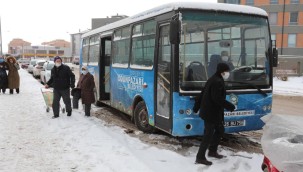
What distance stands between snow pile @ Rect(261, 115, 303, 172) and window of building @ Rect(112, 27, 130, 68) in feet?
17.5

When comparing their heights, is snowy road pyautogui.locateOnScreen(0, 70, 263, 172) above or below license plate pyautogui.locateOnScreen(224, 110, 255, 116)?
below

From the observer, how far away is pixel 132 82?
8688 millimetres

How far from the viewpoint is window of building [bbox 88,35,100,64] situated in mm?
12211

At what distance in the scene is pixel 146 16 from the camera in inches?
314

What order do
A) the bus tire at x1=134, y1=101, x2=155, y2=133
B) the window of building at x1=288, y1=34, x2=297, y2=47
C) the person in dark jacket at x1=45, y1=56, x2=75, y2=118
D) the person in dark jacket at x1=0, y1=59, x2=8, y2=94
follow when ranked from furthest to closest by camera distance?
1. the window of building at x1=288, y1=34, x2=297, y2=47
2. the person in dark jacket at x1=0, y1=59, x2=8, y2=94
3. the person in dark jacket at x1=45, y1=56, x2=75, y2=118
4. the bus tire at x1=134, y1=101, x2=155, y2=133

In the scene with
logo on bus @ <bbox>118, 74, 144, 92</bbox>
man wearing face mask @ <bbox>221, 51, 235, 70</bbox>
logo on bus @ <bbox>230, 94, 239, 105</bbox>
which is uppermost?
man wearing face mask @ <bbox>221, 51, 235, 70</bbox>

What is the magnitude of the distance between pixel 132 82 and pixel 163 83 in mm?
1819

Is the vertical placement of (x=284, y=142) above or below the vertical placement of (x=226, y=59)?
below

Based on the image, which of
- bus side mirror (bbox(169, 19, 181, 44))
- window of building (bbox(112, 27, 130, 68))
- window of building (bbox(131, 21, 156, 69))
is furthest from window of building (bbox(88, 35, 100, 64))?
bus side mirror (bbox(169, 19, 181, 44))

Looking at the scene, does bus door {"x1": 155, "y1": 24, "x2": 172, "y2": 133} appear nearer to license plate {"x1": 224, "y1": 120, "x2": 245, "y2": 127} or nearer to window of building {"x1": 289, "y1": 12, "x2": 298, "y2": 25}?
license plate {"x1": 224, "y1": 120, "x2": 245, "y2": 127}

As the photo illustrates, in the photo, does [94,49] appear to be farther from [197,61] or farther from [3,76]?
[197,61]

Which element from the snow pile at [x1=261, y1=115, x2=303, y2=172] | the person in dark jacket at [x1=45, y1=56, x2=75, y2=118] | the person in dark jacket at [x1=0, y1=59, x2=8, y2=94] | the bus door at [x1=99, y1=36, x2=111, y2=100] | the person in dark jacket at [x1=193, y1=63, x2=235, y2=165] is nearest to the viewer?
the snow pile at [x1=261, y1=115, x2=303, y2=172]

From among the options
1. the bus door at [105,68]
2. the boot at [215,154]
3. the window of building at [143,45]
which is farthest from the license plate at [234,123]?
the bus door at [105,68]

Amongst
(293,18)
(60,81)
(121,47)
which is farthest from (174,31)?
(293,18)
